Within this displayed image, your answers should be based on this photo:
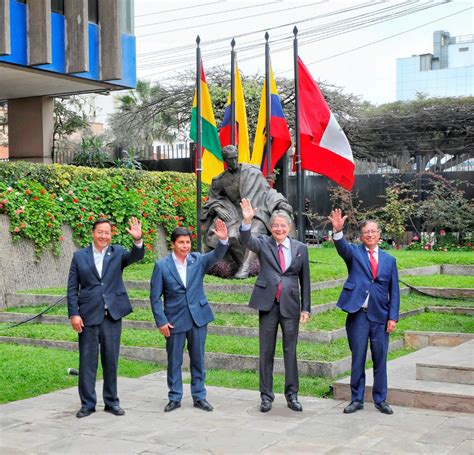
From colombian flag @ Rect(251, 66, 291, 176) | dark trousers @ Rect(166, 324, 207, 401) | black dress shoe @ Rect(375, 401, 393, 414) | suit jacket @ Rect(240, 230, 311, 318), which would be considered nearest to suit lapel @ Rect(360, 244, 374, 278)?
suit jacket @ Rect(240, 230, 311, 318)

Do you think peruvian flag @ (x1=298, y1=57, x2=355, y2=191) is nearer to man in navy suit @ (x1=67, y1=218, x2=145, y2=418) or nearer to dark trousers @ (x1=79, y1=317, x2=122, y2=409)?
man in navy suit @ (x1=67, y1=218, x2=145, y2=418)

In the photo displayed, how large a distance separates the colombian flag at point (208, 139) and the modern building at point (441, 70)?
58102 millimetres

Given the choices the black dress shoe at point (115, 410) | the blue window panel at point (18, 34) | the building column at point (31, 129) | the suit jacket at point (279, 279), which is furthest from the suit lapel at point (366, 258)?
the building column at point (31, 129)

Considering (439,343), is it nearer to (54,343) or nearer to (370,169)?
(54,343)

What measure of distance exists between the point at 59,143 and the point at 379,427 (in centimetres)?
3274

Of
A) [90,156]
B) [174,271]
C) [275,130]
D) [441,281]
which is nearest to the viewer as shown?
[174,271]

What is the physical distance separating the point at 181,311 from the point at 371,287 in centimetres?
171

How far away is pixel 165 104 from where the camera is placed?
3184 cm

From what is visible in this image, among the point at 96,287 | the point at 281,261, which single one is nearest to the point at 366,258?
the point at 281,261

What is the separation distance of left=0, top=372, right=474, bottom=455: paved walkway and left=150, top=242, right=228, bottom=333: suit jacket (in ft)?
2.64

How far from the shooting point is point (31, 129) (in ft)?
75.3

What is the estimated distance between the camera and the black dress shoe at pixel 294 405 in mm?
7345

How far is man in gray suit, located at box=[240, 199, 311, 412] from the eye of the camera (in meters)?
7.43

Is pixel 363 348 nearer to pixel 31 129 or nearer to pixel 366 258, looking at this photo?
pixel 366 258
